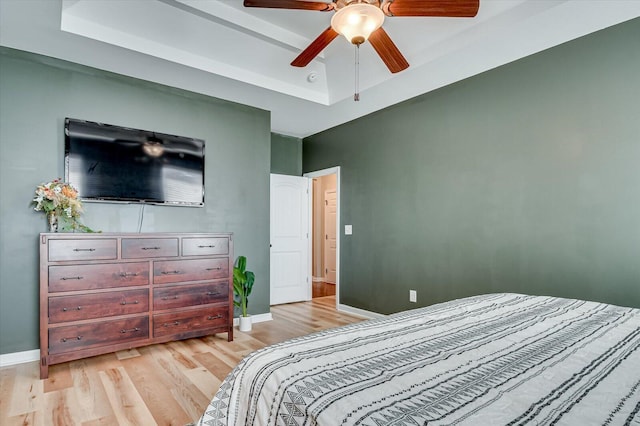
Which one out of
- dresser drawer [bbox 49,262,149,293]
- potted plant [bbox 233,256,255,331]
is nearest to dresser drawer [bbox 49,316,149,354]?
dresser drawer [bbox 49,262,149,293]

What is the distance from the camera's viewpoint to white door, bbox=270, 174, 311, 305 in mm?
Answer: 5133

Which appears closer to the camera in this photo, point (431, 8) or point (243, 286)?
point (431, 8)

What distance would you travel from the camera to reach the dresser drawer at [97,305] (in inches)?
104

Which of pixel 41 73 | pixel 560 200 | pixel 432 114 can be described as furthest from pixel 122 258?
pixel 560 200

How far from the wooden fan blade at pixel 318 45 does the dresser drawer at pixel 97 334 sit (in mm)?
2444

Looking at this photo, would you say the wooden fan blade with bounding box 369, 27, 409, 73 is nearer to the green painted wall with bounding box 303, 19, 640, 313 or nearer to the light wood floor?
the green painted wall with bounding box 303, 19, 640, 313

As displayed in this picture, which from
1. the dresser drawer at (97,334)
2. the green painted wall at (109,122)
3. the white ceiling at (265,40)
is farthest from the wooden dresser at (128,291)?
the white ceiling at (265,40)

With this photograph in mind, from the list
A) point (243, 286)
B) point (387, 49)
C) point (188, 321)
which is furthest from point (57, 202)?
point (387, 49)

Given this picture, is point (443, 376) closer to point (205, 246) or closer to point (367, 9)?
point (367, 9)

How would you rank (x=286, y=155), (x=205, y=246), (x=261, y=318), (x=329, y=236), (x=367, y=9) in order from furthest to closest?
(x=329, y=236) → (x=286, y=155) → (x=261, y=318) → (x=205, y=246) → (x=367, y=9)

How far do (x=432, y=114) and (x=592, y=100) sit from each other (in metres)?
1.40

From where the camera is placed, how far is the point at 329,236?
7.25 meters

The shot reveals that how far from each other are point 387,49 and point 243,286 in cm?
273

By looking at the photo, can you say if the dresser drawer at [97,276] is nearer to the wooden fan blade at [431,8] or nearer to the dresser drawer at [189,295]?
the dresser drawer at [189,295]
